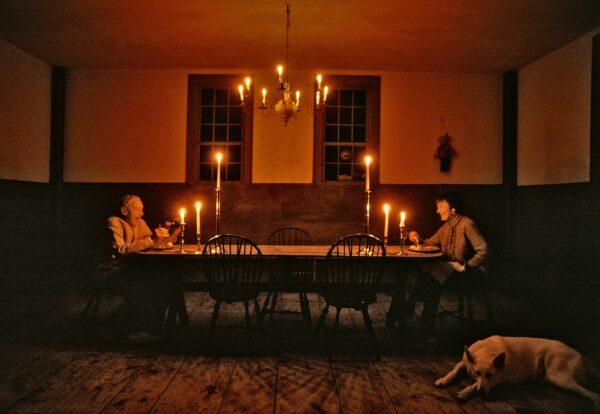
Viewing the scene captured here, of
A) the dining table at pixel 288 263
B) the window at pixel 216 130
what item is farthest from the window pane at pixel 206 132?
the dining table at pixel 288 263

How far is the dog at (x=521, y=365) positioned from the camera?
2.59 m

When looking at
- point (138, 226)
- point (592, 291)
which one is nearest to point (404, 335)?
point (592, 291)

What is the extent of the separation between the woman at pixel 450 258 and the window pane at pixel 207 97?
4.01 meters

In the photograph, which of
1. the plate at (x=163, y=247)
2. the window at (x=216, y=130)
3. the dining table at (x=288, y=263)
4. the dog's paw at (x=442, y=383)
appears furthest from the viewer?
the window at (x=216, y=130)

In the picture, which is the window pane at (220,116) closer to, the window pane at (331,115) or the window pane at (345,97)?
the window pane at (331,115)

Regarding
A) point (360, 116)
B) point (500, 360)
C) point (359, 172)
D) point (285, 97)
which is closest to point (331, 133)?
point (360, 116)

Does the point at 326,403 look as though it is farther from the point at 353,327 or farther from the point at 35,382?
the point at 35,382

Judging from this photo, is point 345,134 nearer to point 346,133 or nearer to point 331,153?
point 346,133

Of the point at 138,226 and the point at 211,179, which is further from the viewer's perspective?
the point at 211,179

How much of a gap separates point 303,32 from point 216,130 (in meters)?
2.29

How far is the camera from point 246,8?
13.7 feet

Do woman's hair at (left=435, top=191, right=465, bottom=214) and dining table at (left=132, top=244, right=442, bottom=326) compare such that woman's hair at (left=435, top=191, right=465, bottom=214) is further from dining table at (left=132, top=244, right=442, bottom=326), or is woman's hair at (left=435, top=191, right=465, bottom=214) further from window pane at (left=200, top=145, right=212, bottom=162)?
window pane at (left=200, top=145, right=212, bottom=162)

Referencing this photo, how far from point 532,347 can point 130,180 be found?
569 centimetres

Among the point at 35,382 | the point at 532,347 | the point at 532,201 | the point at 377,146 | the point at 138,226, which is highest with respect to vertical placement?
the point at 377,146
